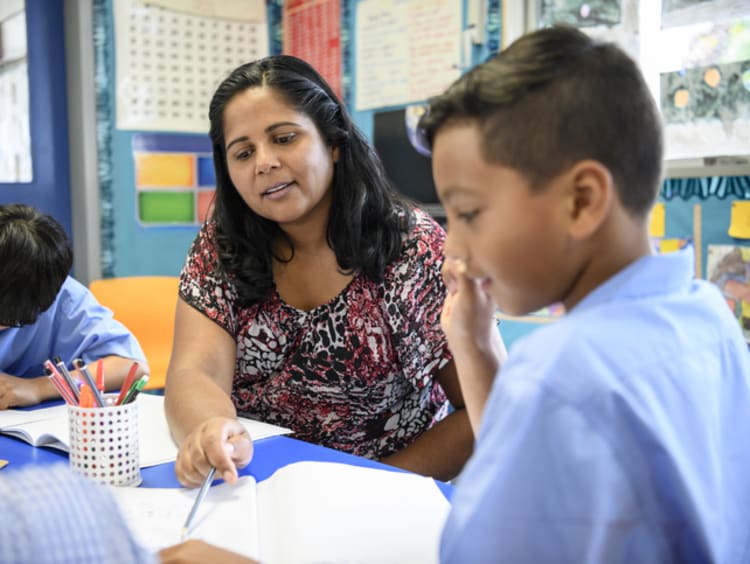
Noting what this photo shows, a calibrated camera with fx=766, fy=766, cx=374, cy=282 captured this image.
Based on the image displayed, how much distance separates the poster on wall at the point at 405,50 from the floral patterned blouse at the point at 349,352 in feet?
4.40

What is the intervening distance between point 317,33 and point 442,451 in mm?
2172

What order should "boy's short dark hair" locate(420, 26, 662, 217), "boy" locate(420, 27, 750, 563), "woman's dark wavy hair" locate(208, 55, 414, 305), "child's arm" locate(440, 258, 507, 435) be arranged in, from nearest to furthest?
"boy" locate(420, 27, 750, 563) → "boy's short dark hair" locate(420, 26, 662, 217) → "child's arm" locate(440, 258, 507, 435) → "woman's dark wavy hair" locate(208, 55, 414, 305)

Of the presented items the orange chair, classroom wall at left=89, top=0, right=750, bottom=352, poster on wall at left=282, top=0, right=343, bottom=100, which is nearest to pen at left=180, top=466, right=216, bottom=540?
the orange chair

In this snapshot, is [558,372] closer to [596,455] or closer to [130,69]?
[596,455]

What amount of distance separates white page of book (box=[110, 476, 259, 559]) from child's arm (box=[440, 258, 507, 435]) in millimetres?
284

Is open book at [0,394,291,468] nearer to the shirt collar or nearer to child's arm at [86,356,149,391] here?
child's arm at [86,356,149,391]

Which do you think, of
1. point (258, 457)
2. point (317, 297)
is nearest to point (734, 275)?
point (317, 297)

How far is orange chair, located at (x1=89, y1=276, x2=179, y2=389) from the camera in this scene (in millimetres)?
2518

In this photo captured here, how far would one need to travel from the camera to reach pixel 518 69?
61 cm

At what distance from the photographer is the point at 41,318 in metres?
1.57

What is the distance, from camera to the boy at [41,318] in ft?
4.65

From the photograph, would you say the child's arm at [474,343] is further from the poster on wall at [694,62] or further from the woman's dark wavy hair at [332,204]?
the poster on wall at [694,62]

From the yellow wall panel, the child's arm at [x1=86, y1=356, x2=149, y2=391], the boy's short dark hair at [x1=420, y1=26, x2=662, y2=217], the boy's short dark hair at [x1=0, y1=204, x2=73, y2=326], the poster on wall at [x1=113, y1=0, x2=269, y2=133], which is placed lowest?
the child's arm at [x1=86, y1=356, x2=149, y2=391]

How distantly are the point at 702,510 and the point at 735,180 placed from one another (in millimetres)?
1582
